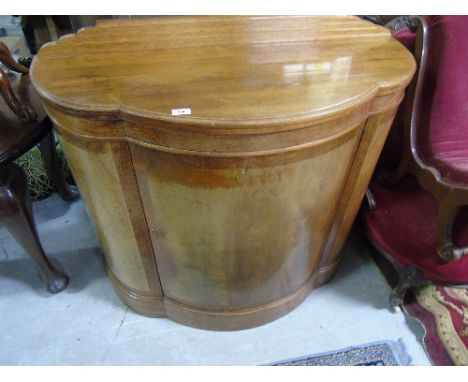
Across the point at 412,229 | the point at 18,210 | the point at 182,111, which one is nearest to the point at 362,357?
the point at 412,229

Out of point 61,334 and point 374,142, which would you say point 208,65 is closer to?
point 374,142

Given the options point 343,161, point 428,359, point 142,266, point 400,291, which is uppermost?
point 343,161

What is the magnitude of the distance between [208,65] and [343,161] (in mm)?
368

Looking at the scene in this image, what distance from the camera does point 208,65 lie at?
774 millimetres

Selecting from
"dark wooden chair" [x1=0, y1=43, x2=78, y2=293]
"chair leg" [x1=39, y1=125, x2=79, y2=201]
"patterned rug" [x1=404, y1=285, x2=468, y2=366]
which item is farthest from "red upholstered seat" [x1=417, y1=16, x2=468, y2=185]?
"chair leg" [x1=39, y1=125, x2=79, y2=201]

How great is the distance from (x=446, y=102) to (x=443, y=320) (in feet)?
2.23

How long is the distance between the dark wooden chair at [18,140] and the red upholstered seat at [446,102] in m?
1.05

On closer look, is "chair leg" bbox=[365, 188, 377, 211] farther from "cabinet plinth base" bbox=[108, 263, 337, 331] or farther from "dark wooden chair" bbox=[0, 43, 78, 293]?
"dark wooden chair" bbox=[0, 43, 78, 293]

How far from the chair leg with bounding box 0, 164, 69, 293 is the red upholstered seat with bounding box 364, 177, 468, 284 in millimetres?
1062

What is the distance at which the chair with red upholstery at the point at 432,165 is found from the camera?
2.94 feet

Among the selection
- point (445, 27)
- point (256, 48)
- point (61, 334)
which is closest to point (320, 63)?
point (256, 48)

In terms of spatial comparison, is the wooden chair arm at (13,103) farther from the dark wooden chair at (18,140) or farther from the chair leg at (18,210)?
the chair leg at (18,210)

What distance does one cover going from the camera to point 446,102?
3.10ft

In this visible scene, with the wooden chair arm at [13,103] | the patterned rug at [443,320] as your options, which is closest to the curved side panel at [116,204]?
the wooden chair arm at [13,103]
